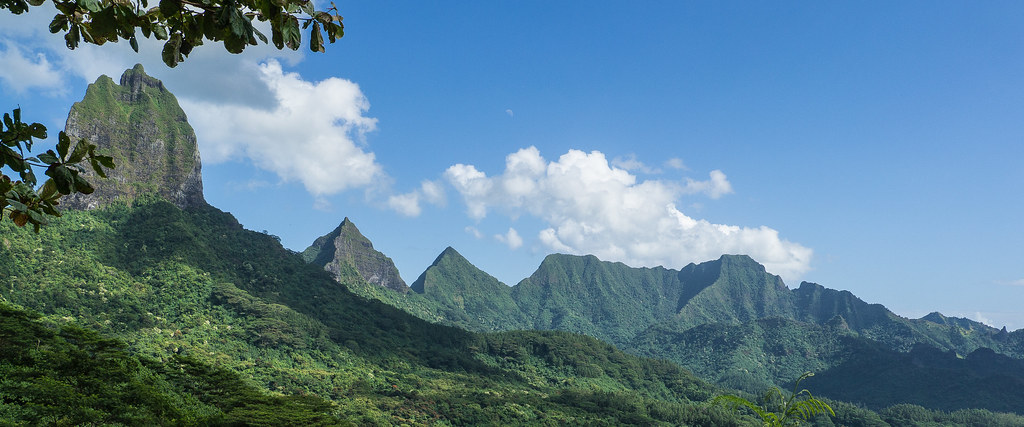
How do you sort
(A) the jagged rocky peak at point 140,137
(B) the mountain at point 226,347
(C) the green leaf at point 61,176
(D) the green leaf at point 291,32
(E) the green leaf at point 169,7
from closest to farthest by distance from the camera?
1. (C) the green leaf at point 61,176
2. (E) the green leaf at point 169,7
3. (D) the green leaf at point 291,32
4. (B) the mountain at point 226,347
5. (A) the jagged rocky peak at point 140,137

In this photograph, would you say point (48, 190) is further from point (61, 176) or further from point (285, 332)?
point (285, 332)

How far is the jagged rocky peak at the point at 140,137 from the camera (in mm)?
107938

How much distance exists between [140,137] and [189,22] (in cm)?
14588

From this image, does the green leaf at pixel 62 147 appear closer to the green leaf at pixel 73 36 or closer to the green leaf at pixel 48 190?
the green leaf at pixel 48 190

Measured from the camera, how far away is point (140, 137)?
11944 centimetres

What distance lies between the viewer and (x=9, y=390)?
23.5 meters

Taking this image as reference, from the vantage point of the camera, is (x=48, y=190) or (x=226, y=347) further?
(x=226, y=347)

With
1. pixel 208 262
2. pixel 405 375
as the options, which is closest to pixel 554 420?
pixel 405 375

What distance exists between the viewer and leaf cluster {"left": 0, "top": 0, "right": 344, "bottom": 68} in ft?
8.46

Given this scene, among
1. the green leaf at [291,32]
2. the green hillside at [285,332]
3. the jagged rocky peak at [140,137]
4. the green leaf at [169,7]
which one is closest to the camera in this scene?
the green leaf at [169,7]

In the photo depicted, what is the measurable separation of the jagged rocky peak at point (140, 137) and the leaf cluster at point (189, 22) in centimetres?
12606

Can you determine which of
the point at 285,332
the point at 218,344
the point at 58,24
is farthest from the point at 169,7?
the point at 285,332

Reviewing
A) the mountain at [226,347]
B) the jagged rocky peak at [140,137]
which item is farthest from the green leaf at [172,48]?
the jagged rocky peak at [140,137]

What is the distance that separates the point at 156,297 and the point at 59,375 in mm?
72710
